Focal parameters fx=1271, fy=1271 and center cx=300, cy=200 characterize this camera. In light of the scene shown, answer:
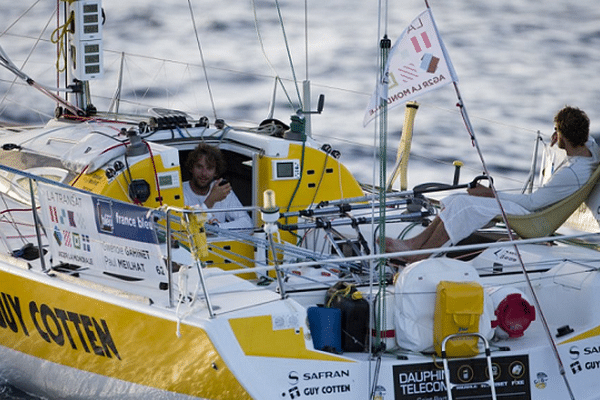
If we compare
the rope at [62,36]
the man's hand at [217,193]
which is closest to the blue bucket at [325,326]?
the man's hand at [217,193]

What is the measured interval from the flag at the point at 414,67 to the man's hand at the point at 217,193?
1.57m

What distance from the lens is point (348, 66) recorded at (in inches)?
696

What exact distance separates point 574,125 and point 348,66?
10.1m

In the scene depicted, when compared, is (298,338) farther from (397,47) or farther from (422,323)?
(397,47)

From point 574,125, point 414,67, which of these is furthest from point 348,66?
point 414,67

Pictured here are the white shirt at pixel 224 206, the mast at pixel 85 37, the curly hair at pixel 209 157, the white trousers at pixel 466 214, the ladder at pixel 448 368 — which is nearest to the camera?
the ladder at pixel 448 368

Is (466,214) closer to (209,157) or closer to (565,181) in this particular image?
(565,181)

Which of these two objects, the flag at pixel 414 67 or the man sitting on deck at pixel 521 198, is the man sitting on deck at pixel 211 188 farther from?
Result: the flag at pixel 414 67

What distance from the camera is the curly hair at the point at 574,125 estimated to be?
303 inches

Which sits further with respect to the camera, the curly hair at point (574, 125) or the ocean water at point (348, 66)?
the ocean water at point (348, 66)

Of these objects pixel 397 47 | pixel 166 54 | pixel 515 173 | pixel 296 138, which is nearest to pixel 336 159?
pixel 296 138

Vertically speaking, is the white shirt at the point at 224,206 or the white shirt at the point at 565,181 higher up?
the white shirt at the point at 565,181

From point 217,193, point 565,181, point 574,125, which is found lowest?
point 217,193

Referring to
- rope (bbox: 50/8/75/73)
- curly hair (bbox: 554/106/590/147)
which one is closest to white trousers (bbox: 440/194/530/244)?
curly hair (bbox: 554/106/590/147)
